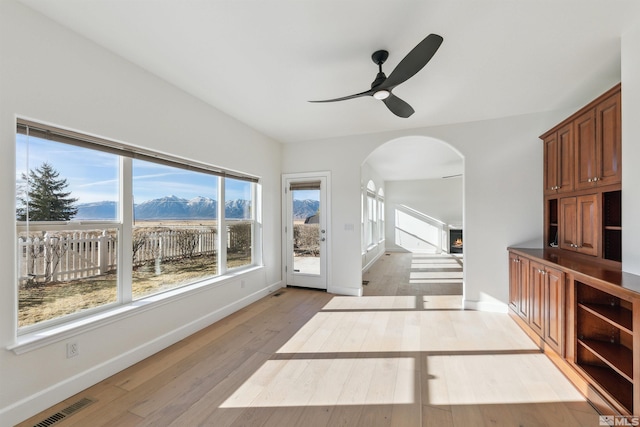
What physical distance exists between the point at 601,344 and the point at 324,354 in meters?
2.22

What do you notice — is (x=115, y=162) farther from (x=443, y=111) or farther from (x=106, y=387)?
(x=443, y=111)

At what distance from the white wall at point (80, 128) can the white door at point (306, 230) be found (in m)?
1.76

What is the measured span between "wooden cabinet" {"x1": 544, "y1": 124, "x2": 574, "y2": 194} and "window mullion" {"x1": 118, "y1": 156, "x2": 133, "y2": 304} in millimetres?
4520

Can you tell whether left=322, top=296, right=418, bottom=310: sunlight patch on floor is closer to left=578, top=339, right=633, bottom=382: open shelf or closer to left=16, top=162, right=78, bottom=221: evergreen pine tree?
left=578, top=339, right=633, bottom=382: open shelf

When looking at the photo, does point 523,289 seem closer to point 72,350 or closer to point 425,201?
point 72,350

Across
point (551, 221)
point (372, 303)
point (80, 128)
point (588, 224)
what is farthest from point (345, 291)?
point (80, 128)

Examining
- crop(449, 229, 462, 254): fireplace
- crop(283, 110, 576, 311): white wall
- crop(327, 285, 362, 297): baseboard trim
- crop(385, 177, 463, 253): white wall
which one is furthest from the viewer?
Answer: crop(385, 177, 463, 253): white wall

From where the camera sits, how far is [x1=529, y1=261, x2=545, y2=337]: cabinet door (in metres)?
2.62

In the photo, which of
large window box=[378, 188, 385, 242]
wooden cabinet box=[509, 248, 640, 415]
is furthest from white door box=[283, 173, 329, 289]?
large window box=[378, 188, 385, 242]

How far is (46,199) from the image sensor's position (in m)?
1.97

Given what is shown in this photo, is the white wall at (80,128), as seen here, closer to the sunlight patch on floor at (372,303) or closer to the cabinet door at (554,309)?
the sunlight patch on floor at (372,303)

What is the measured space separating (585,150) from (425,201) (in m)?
7.31

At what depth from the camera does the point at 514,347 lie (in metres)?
2.70

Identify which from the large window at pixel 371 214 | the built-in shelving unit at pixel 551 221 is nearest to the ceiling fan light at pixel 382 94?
the built-in shelving unit at pixel 551 221
